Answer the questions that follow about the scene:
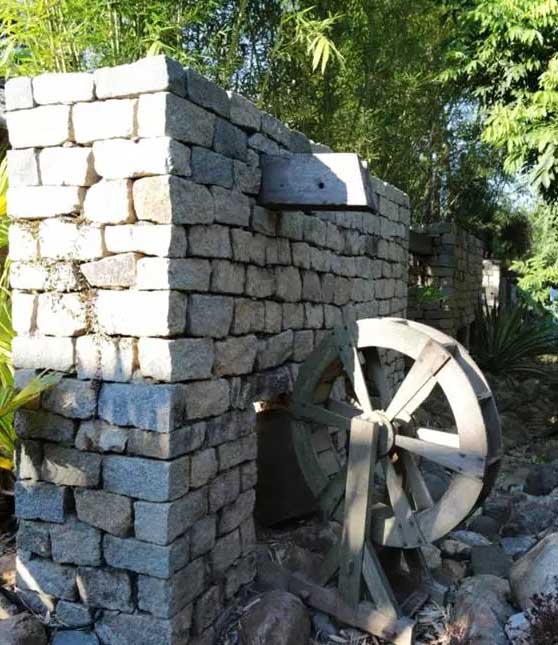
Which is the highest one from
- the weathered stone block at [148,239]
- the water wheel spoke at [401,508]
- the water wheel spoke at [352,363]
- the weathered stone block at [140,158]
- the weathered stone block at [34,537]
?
the weathered stone block at [140,158]

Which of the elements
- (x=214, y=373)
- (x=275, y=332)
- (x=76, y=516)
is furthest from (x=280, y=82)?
(x=76, y=516)

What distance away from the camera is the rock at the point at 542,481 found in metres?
5.11

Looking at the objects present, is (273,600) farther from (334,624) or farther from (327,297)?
(327,297)

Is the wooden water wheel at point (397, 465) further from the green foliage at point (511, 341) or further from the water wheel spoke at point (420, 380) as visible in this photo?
the green foliage at point (511, 341)

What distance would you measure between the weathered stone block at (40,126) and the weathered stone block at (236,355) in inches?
44.4

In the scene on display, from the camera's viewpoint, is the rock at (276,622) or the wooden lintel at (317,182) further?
the wooden lintel at (317,182)

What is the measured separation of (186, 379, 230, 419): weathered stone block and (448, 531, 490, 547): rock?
6.35 ft

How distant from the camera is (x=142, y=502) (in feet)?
9.29

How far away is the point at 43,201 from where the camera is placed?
301 cm

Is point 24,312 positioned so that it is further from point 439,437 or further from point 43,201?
point 439,437

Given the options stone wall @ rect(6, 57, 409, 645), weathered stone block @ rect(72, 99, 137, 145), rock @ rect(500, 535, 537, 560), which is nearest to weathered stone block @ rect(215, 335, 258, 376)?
stone wall @ rect(6, 57, 409, 645)

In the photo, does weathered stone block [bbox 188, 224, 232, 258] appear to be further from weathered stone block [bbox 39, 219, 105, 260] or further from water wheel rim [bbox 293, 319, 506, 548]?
water wheel rim [bbox 293, 319, 506, 548]

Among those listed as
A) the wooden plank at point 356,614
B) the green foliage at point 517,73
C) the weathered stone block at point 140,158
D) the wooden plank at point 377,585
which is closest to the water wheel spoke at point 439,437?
the wooden plank at point 377,585

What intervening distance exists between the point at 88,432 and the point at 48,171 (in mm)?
1144
